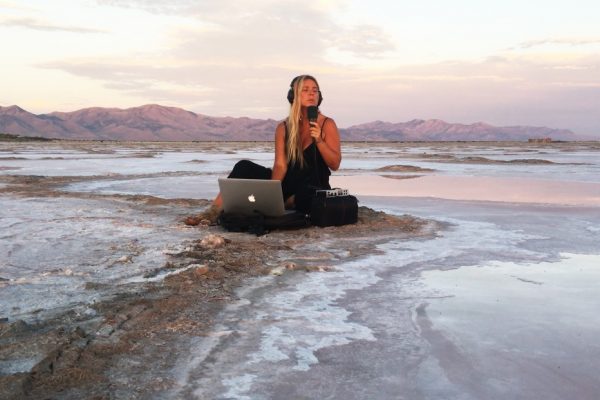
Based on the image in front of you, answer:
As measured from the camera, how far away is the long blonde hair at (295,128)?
21.9 ft

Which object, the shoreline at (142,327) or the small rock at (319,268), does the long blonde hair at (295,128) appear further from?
the small rock at (319,268)

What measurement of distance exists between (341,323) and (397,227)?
12.3 feet

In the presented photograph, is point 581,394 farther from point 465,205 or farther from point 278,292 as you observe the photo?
point 465,205

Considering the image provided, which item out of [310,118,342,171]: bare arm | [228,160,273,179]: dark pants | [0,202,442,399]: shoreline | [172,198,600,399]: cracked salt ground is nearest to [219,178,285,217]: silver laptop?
[228,160,273,179]: dark pants

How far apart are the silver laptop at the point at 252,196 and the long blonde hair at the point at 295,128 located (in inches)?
20.3

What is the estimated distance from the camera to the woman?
667cm

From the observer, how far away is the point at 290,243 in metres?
5.90

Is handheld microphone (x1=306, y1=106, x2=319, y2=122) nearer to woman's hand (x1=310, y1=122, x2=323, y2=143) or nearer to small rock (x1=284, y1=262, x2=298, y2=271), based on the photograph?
woman's hand (x1=310, y1=122, x2=323, y2=143)

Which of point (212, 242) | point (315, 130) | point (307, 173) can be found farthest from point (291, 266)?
point (307, 173)

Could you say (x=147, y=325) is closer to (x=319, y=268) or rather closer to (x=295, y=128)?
(x=319, y=268)

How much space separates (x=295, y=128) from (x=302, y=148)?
0.28 meters

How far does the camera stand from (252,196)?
6672mm

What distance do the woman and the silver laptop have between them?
0.99 ft

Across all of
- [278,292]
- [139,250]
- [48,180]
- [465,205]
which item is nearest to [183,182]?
[48,180]
